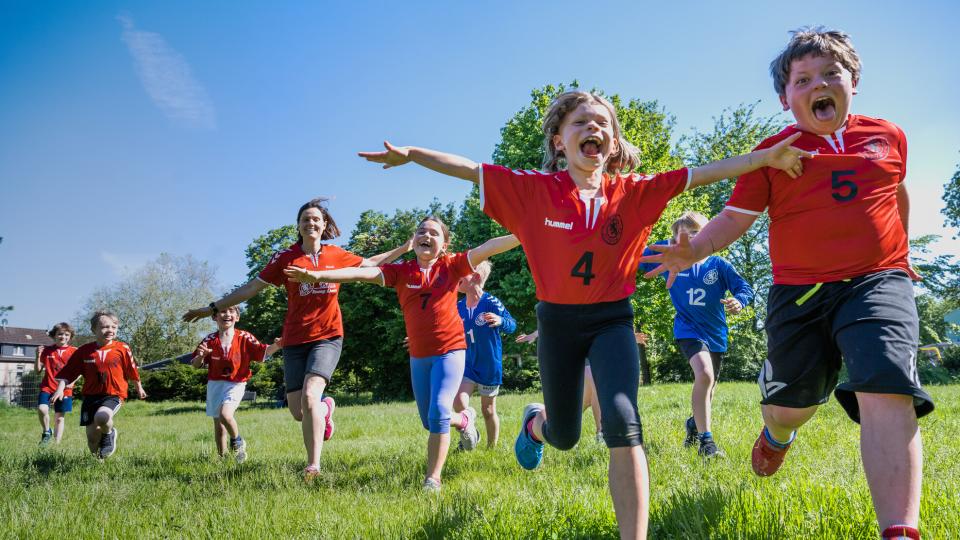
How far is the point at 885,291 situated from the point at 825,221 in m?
0.45

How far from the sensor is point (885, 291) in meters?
2.92

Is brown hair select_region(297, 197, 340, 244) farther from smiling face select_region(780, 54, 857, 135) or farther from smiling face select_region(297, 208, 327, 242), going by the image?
smiling face select_region(780, 54, 857, 135)

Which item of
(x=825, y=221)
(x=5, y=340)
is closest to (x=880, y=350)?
(x=825, y=221)

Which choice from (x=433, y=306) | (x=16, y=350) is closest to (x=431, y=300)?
(x=433, y=306)

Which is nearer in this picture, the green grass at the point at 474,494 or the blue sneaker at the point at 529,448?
the green grass at the point at 474,494

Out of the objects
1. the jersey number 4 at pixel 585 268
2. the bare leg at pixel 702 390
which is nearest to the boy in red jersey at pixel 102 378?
the bare leg at pixel 702 390

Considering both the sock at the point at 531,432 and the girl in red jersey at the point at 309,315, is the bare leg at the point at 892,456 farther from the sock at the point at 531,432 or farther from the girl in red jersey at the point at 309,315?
the girl in red jersey at the point at 309,315

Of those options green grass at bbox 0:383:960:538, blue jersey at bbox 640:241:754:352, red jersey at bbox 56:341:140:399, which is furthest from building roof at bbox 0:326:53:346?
blue jersey at bbox 640:241:754:352

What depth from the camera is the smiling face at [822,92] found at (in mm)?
3326

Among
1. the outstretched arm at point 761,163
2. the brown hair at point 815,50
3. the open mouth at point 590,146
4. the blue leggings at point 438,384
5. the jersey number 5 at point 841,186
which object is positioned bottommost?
the blue leggings at point 438,384

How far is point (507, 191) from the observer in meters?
3.63

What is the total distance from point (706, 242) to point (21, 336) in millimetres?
102920

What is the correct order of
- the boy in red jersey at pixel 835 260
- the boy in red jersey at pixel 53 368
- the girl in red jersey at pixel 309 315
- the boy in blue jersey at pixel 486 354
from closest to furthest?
the boy in red jersey at pixel 835 260 → the girl in red jersey at pixel 309 315 → the boy in blue jersey at pixel 486 354 → the boy in red jersey at pixel 53 368

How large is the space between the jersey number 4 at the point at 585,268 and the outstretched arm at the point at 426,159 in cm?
82
